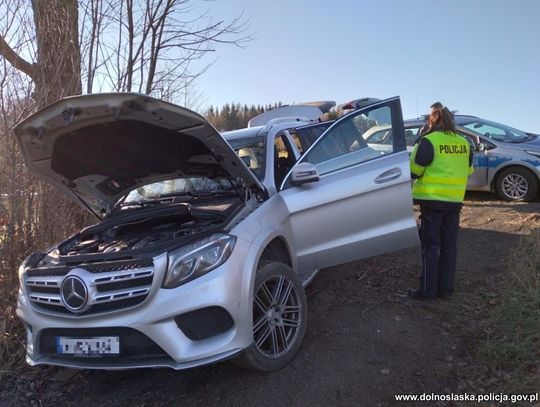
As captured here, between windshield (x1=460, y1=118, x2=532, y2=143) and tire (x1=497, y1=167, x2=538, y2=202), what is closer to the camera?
tire (x1=497, y1=167, x2=538, y2=202)

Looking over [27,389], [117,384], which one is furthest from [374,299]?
[27,389]

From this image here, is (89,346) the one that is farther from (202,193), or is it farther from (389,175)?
(389,175)

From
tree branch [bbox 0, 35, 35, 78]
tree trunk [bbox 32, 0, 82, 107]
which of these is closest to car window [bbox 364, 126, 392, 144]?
tree trunk [bbox 32, 0, 82, 107]

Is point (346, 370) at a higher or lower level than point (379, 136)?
lower

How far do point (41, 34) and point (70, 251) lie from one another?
2809 mm

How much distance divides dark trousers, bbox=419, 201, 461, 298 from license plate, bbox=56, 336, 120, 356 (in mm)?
2927

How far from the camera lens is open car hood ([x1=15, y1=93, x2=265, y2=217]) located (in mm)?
3299

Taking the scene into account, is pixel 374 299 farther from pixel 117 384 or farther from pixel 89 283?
pixel 89 283

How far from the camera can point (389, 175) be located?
4340 mm

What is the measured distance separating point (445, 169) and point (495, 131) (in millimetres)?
5681

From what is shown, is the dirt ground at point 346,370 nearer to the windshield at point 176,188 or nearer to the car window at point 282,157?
the car window at point 282,157

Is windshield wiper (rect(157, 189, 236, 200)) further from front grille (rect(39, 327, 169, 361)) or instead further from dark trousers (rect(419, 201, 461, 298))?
dark trousers (rect(419, 201, 461, 298))

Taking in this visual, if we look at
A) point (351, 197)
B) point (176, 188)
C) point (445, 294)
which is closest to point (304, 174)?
point (351, 197)

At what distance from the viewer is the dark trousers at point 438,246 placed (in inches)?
181
